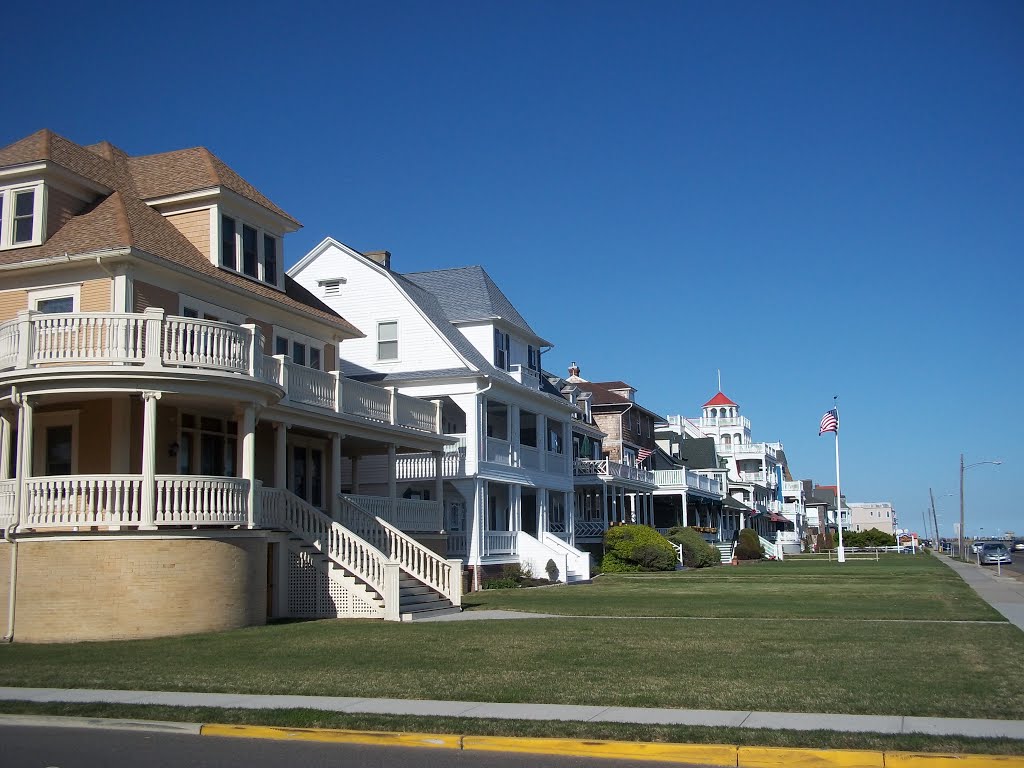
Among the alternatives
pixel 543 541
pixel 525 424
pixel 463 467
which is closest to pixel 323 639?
pixel 463 467

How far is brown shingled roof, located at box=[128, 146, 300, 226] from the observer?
80.9 feet

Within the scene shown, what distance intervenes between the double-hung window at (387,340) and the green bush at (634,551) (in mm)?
15385

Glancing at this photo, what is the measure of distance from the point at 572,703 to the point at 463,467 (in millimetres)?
23384

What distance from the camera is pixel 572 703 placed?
424 inches

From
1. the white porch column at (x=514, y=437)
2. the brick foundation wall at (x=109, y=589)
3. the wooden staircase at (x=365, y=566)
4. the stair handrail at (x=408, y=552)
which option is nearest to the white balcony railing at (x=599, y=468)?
the white porch column at (x=514, y=437)

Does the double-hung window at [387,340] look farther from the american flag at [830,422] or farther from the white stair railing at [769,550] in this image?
the white stair railing at [769,550]

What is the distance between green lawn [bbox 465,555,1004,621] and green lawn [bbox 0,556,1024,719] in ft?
1.22

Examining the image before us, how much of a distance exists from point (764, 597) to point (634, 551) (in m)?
17.5

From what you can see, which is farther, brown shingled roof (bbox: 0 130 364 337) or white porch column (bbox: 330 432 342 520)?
white porch column (bbox: 330 432 342 520)

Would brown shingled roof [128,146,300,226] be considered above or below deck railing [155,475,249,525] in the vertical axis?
above

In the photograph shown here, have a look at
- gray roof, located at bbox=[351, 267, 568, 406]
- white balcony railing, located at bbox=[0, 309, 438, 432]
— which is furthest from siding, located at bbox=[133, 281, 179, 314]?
gray roof, located at bbox=[351, 267, 568, 406]

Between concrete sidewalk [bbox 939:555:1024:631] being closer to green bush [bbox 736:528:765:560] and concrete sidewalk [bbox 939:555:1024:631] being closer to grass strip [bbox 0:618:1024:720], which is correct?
grass strip [bbox 0:618:1024:720]

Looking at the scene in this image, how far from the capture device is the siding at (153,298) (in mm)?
21125

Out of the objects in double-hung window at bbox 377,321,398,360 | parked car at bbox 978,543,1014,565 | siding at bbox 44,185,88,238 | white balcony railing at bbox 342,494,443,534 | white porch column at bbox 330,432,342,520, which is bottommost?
parked car at bbox 978,543,1014,565
